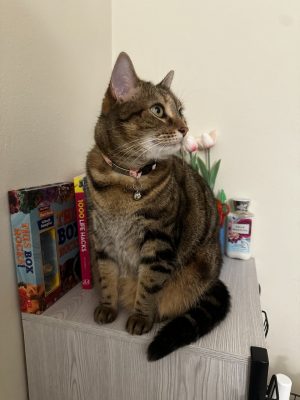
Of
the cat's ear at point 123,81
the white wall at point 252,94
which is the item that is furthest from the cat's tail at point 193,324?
the cat's ear at point 123,81

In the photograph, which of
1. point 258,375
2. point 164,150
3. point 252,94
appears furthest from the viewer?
point 252,94

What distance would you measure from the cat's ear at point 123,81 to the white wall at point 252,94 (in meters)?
0.54

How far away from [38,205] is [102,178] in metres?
0.20

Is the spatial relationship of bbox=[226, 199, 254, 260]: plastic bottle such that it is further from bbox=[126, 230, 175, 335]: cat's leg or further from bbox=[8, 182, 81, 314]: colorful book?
bbox=[8, 182, 81, 314]: colorful book

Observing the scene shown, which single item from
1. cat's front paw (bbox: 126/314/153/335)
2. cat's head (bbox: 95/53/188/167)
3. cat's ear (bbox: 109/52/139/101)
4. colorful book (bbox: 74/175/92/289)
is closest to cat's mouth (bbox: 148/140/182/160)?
cat's head (bbox: 95/53/188/167)

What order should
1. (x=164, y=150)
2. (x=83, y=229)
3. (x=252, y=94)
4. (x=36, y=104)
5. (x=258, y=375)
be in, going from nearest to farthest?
(x=258, y=375) < (x=164, y=150) < (x=36, y=104) < (x=83, y=229) < (x=252, y=94)

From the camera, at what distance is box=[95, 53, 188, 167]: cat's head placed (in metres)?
0.68

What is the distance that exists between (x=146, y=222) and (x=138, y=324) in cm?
26

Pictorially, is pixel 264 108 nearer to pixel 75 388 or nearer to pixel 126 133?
pixel 126 133

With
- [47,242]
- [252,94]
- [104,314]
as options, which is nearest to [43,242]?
[47,242]

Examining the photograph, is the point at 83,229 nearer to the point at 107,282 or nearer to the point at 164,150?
the point at 107,282

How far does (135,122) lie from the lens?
0.69 metres

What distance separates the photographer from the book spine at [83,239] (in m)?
0.89

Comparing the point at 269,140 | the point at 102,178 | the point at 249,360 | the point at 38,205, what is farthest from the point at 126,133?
the point at 269,140
